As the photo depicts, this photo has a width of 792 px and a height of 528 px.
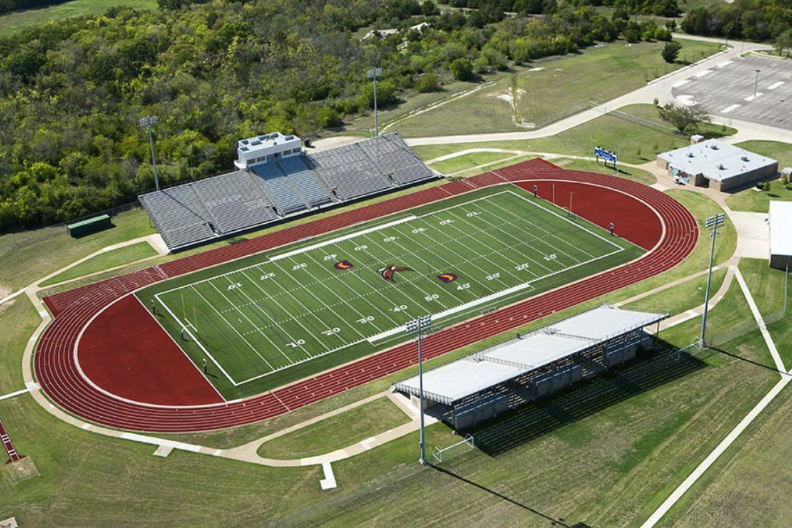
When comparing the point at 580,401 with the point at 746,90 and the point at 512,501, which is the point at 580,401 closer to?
the point at 512,501

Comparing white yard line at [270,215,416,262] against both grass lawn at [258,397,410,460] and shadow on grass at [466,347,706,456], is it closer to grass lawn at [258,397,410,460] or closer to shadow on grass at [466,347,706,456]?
grass lawn at [258,397,410,460]

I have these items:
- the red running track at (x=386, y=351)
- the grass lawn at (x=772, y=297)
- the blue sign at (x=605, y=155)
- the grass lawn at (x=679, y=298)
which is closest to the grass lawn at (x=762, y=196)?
the red running track at (x=386, y=351)

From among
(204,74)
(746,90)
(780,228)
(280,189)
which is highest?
(204,74)

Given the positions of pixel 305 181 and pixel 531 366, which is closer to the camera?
pixel 531 366

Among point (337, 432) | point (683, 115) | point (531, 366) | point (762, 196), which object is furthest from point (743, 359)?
point (683, 115)

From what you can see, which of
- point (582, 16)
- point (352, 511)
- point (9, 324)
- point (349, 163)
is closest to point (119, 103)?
point (349, 163)

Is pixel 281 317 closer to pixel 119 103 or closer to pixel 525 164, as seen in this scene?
pixel 525 164

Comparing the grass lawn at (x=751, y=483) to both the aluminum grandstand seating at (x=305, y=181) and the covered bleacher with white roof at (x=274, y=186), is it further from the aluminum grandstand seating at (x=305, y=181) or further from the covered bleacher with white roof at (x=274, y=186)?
the aluminum grandstand seating at (x=305, y=181)
